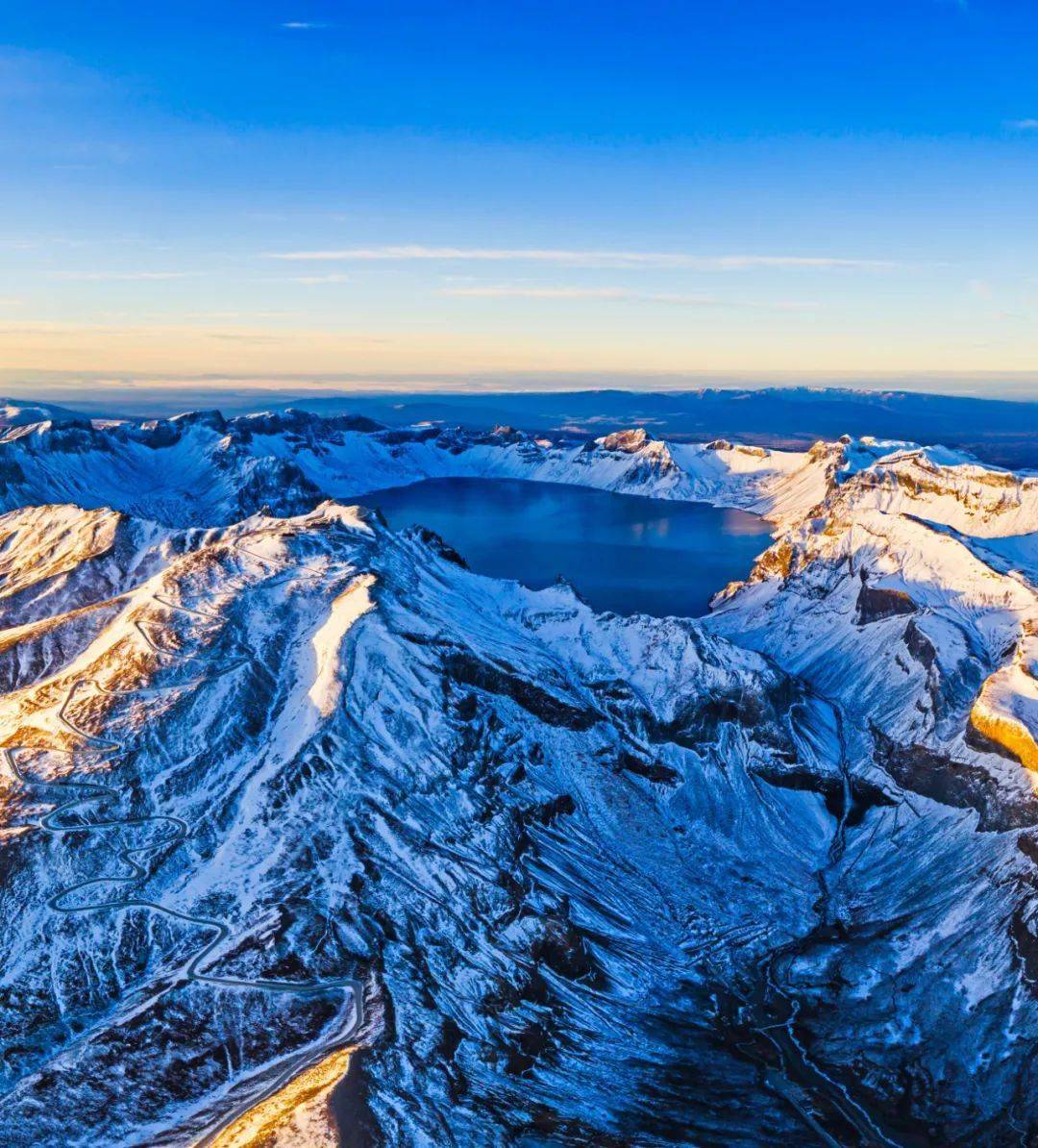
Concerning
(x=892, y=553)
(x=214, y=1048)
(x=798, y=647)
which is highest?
(x=892, y=553)

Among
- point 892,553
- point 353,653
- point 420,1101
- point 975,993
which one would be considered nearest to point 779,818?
point 975,993

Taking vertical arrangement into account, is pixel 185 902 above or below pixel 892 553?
below

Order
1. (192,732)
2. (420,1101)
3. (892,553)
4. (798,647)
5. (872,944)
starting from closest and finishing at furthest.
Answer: (420,1101) → (872,944) → (192,732) → (798,647) → (892,553)

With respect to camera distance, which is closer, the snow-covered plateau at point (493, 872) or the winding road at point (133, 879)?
the snow-covered plateau at point (493, 872)

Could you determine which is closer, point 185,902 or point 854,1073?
point 854,1073

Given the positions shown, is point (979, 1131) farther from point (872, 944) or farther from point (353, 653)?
point (353, 653)
